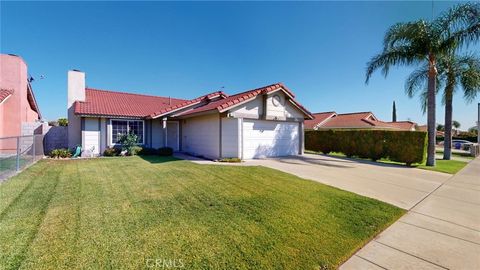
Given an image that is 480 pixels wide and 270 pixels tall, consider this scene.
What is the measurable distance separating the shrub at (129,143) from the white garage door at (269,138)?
7.88 metres

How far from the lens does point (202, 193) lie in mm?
5938

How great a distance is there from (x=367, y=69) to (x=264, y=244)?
1549 centimetres

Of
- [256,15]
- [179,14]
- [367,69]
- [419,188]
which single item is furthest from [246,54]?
[419,188]

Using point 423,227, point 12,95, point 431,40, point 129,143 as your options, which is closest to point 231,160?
point 129,143

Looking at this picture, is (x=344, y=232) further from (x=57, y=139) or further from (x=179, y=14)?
(x=57, y=139)

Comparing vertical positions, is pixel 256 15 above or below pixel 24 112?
above

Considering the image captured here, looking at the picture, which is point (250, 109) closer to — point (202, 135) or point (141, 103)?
point (202, 135)

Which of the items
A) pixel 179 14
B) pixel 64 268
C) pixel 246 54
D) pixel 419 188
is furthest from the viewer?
pixel 246 54

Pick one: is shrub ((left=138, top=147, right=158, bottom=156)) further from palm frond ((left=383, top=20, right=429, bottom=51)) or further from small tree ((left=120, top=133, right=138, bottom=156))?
palm frond ((left=383, top=20, right=429, bottom=51))

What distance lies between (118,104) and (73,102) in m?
2.82

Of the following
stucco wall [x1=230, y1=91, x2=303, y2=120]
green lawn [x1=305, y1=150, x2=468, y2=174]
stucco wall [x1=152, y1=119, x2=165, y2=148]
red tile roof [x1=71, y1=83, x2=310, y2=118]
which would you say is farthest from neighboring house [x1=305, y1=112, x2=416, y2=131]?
stucco wall [x1=152, y1=119, x2=165, y2=148]

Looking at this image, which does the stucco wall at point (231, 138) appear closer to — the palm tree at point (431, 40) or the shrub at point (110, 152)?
the shrub at point (110, 152)

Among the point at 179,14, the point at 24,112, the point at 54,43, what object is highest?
the point at 179,14

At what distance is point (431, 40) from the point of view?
1274 centimetres
